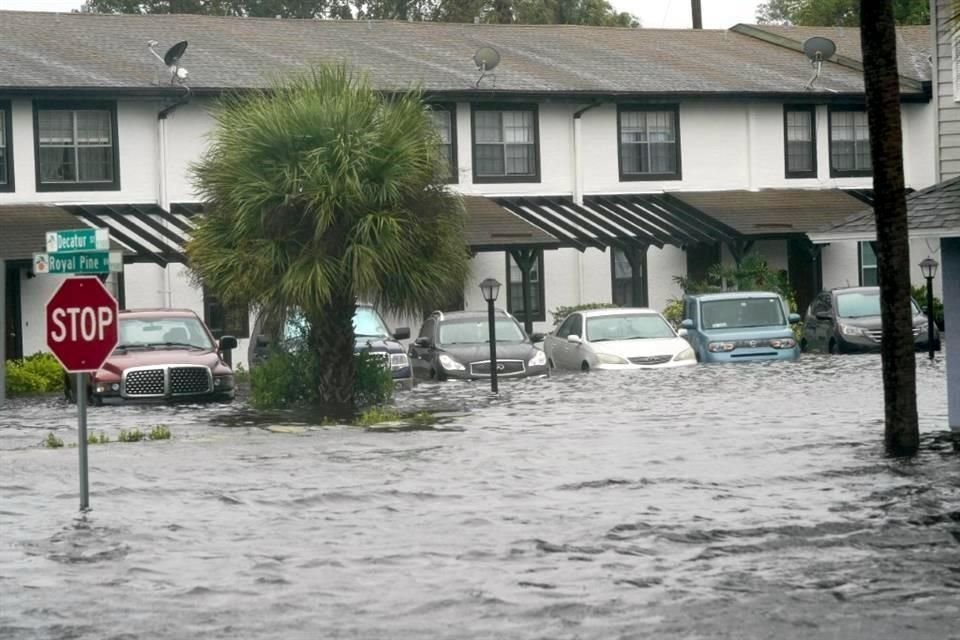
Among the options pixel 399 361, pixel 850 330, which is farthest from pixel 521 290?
pixel 399 361

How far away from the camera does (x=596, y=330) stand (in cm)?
3569

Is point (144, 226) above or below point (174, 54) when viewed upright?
below

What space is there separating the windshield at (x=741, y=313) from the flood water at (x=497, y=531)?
11227 millimetres

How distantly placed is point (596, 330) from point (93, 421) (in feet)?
38.0

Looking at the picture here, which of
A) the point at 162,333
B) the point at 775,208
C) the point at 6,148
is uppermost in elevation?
the point at 6,148

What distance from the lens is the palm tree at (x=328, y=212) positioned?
2678cm

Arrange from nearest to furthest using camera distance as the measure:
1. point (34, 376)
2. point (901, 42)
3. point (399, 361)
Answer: point (399, 361)
point (34, 376)
point (901, 42)

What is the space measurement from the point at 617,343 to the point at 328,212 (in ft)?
31.3

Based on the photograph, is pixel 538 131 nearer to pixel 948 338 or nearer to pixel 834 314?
pixel 834 314

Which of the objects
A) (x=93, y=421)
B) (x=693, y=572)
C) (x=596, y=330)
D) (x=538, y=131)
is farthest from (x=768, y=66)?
(x=693, y=572)

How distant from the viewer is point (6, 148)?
128 ft

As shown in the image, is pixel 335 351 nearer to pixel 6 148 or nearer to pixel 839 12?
pixel 6 148

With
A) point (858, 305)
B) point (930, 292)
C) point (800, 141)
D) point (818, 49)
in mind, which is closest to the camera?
point (930, 292)

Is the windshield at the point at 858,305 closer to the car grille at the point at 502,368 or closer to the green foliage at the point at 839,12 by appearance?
the car grille at the point at 502,368
